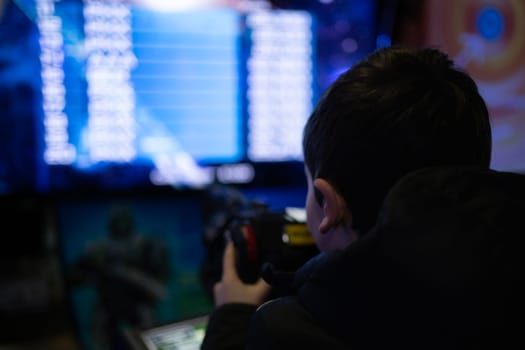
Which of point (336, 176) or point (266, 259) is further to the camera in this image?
point (266, 259)

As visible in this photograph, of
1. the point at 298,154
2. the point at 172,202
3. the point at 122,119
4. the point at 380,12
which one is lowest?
the point at 172,202

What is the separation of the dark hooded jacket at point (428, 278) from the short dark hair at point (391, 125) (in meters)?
0.04

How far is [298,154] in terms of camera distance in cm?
145

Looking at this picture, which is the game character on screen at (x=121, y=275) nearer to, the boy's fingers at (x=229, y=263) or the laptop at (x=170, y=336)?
the laptop at (x=170, y=336)

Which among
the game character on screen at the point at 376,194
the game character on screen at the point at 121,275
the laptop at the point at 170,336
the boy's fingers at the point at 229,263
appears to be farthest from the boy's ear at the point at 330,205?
the game character on screen at the point at 121,275

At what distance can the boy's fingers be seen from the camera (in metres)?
0.73

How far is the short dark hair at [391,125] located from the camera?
51 cm

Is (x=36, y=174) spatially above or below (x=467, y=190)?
below

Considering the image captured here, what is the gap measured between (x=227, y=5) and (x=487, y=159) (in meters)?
0.93

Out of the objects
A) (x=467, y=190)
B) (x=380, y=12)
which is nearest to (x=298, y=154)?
(x=380, y=12)

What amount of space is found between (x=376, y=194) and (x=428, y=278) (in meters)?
0.12

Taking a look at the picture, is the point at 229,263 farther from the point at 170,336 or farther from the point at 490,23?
the point at 490,23

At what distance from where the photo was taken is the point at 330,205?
550mm

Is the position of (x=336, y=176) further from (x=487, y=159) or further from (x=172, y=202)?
(x=172, y=202)
